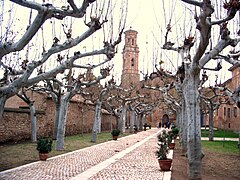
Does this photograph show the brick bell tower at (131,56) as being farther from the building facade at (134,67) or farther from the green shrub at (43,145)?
the green shrub at (43,145)

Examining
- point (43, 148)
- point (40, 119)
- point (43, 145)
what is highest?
point (40, 119)

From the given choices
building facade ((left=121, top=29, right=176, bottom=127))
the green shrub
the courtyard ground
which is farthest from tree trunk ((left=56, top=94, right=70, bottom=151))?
building facade ((left=121, top=29, right=176, bottom=127))

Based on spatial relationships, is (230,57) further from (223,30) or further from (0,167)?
(0,167)

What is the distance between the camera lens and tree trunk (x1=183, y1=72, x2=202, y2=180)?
8445 mm

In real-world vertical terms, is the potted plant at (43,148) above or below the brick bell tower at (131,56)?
below

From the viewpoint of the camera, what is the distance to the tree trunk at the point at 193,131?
8.45 meters

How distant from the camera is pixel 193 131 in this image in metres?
8.61

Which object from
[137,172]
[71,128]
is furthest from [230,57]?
[71,128]

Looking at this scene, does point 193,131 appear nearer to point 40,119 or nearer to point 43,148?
point 43,148

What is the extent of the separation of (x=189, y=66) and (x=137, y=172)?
3.98 m

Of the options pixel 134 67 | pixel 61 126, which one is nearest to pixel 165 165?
pixel 61 126

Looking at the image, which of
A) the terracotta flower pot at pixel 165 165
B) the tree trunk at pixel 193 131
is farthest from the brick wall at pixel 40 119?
the tree trunk at pixel 193 131

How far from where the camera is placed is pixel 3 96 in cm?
857

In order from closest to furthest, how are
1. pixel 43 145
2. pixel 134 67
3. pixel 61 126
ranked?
pixel 43 145, pixel 61 126, pixel 134 67
